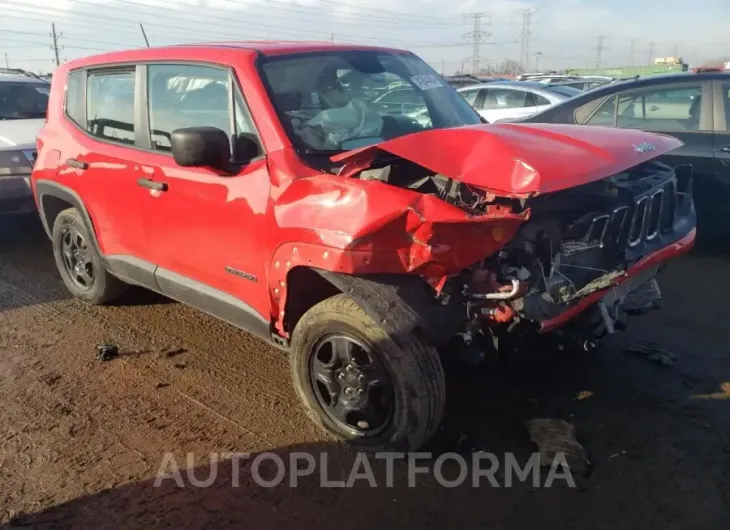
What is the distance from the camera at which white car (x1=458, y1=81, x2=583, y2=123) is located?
10.8 metres

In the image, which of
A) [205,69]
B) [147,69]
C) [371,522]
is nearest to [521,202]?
[371,522]

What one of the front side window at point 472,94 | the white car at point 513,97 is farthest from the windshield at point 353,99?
the front side window at point 472,94

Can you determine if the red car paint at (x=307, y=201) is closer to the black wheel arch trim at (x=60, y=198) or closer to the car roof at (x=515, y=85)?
the black wheel arch trim at (x=60, y=198)

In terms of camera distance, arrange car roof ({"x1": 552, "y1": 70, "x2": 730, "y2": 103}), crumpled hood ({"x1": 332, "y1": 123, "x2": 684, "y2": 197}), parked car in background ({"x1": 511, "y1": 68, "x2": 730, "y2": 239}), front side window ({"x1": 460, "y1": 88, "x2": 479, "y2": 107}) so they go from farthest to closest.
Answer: front side window ({"x1": 460, "y1": 88, "x2": 479, "y2": 107}) → car roof ({"x1": 552, "y1": 70, "x2": 730, "y2": 103}) → parked car in background ({"x1": 511, "y1": 68, "x2": 730, "y2": 239}) → crumpled hood ({"x1": 332, "y1": 123, "x2": 684, "y2": 197})

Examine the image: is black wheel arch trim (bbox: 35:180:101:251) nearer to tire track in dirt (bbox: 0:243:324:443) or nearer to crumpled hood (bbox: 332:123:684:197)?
tire track in dirt (bbox: 0:243:324:443)

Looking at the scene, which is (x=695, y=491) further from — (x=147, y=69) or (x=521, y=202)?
(x=147, y=69)

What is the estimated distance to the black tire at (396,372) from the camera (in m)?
2.86

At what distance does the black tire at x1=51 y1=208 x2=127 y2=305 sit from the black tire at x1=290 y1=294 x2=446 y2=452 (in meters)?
2.38

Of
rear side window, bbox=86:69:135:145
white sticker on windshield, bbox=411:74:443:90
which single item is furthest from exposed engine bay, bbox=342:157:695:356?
rear side window, bbox=86:69:135:145

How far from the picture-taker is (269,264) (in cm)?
325

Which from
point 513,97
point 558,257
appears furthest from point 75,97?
point 513,97

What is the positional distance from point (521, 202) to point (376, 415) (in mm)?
1225

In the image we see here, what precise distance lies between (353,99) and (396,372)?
1.68 meters

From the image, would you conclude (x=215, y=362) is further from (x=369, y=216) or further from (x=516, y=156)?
(x=516, y=156)
